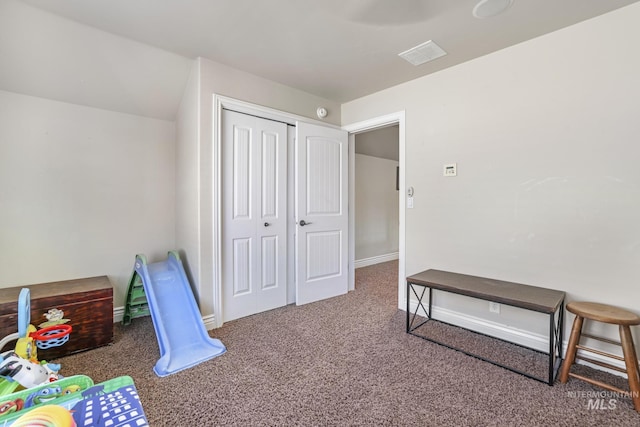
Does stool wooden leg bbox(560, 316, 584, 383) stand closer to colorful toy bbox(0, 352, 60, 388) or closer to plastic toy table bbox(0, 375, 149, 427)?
plastic toy table bbox(0, 375, 149, 427)

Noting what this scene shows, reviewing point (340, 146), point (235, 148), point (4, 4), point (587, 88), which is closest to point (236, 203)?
point (235, 148)

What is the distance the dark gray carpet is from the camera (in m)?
1.60

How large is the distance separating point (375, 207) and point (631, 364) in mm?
4209

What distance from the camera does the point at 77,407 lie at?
1012mm

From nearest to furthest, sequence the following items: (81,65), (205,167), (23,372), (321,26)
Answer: (23,372)
(321,26)
(81,65)
(205,167)

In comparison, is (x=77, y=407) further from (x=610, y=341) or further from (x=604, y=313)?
(x=610, y=341)

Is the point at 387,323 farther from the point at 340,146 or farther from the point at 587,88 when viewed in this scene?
the point at 587,88

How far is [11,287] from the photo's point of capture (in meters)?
2.45

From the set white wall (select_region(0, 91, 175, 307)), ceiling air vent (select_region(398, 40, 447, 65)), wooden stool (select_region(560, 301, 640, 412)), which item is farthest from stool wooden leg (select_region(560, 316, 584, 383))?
white wall (select_region(0, 91, 175, 307))

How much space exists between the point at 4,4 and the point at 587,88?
398 cm

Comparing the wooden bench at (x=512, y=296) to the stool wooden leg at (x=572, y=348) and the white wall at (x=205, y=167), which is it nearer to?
the stool wooden leg at (x=572, y=348)

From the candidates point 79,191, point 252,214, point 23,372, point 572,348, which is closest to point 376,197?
point 252,214

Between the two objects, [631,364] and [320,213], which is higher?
[320,213]

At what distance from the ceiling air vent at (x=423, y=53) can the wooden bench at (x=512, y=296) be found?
1936mm
